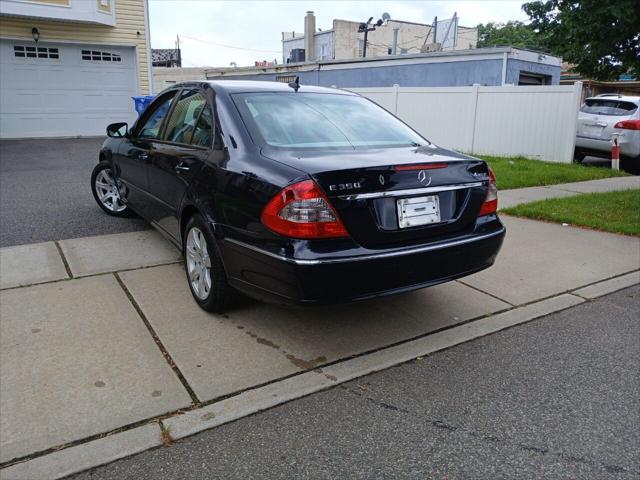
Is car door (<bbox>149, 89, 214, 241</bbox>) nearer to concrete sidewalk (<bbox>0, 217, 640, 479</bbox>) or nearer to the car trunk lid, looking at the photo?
concrete sidewalk (<bbox>0, 217, 640, 479</bbox>)

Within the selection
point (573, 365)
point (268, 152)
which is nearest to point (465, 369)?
point (573, 365)

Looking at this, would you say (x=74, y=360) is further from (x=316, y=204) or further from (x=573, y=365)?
(x=573, y=365)

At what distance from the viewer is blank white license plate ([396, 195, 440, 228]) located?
321cm

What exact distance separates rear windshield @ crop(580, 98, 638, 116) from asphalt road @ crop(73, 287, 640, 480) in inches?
407

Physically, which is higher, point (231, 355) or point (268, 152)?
point (268, 152)

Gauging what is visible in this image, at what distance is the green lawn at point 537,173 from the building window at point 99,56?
11.5 metres

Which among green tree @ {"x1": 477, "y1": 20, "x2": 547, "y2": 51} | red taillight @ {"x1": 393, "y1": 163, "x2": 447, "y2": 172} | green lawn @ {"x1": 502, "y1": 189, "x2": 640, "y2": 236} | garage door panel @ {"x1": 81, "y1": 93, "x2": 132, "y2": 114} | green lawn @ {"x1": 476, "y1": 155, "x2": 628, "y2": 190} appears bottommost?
green lawn @ {"x1": 502, "y1": 189, "x2": 640, "y2": 236}

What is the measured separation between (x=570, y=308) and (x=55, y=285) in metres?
4.07

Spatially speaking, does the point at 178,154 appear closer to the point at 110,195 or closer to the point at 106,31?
the point at 110,195

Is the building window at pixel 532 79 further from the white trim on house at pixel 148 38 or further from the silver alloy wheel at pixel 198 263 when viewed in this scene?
the silver alloy wheel at pixel 198 263

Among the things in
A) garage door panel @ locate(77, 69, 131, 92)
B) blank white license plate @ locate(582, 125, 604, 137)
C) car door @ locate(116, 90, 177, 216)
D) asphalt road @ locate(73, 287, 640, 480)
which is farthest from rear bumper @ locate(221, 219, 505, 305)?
garage door panel @ locate(77, 69, 131, 92)

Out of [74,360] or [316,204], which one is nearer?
[316,204]

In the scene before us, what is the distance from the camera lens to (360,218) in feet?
10.1

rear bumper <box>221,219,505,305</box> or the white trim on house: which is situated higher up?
the white trim on house
